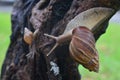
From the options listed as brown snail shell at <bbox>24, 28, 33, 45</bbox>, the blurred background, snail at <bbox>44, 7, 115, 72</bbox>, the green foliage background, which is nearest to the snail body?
snail at <bbox>44, 7, 115, 72</bbox>

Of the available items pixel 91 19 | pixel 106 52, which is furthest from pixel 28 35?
pixel 106 52

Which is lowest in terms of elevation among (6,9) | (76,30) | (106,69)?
(6,9)

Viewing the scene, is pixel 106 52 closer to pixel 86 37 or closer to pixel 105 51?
pixel 105 51

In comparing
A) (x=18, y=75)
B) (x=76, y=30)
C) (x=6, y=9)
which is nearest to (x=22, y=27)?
(x=18, y=75)

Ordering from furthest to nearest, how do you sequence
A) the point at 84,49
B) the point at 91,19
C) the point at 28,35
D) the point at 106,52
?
the point at 106,52 → the point at 28,35 → the point at 91,19 → the point at 84,49

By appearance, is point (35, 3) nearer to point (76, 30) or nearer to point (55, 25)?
point (55, 25)

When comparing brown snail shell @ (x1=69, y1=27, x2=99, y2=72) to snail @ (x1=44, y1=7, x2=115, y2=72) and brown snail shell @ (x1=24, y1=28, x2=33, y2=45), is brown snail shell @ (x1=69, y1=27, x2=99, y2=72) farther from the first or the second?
brown snail shell @ (x1=24, y1=28, x2=33, y2=45)
